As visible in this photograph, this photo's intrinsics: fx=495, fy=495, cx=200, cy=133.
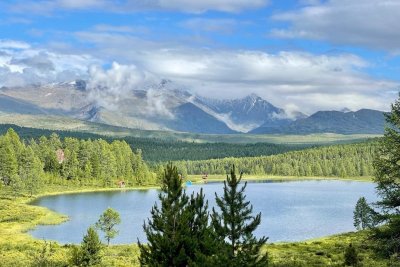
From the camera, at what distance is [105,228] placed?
98062 millimetres

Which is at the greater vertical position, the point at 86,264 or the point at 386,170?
the point at 386,170

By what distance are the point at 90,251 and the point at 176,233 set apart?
28.2m

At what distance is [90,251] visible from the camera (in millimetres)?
61094

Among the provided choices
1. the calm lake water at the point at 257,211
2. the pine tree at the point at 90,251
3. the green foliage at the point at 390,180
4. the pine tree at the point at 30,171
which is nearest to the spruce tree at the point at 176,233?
the green foliage at the point at 390,180

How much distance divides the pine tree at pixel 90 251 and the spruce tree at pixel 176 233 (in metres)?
24.1

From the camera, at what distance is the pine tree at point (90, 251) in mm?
60281

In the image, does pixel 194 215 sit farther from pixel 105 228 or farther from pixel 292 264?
pixel 105 228

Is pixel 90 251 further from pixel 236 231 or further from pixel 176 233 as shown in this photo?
pixel 236 231

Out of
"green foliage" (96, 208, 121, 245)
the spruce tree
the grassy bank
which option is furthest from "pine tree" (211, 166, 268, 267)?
"green foliage" (96, 208, 121, 245)

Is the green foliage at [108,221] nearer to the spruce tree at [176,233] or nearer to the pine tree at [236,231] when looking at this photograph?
the spruce tree at [176,233]

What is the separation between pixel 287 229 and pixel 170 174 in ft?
295

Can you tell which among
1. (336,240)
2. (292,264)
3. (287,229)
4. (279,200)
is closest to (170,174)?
(292,264)

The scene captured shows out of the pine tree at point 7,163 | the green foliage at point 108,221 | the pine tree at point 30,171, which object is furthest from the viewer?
the pine tree at point 30,171

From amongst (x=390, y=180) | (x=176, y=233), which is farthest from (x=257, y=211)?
(x=176, y=233)
